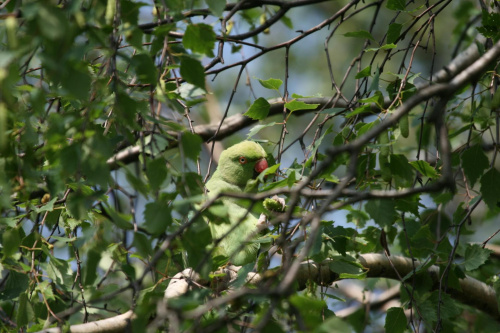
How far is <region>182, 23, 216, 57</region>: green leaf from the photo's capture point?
1578mm

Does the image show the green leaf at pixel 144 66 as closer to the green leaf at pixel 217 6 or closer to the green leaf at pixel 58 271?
the green leaf at pixel 217 6

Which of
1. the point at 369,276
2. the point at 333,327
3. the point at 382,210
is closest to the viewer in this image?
the point at 333,327

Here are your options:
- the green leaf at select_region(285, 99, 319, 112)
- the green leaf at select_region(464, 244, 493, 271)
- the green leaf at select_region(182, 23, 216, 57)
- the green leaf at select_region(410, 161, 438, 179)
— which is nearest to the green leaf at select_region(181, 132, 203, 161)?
the green leaf at select_region(182, 23, 216, 57)

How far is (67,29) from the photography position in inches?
47.3

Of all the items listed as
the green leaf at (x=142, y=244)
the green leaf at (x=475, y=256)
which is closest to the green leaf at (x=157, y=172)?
the green leaf at (x=142, y=244)

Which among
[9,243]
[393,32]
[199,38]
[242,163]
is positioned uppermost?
[199,38]

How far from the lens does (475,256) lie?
246 cm

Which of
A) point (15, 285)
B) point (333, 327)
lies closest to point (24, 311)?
point (15, 285)

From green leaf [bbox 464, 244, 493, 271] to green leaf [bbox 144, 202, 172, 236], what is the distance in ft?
5.10

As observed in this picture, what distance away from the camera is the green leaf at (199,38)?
5.18ft

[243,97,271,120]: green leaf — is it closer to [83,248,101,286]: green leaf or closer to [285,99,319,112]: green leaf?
[285,99,319,112]: green leaf

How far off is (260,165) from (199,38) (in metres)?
1.99

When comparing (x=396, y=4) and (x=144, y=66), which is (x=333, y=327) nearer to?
(x=144, y=66)

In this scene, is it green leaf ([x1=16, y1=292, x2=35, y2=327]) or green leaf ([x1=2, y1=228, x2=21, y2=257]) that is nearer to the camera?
green leaf ([x1=2, y1=228, x2=21, y2=257])
